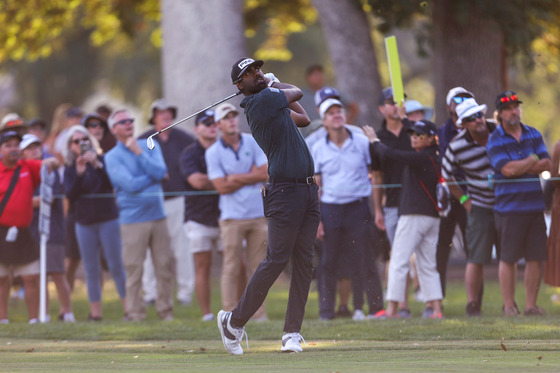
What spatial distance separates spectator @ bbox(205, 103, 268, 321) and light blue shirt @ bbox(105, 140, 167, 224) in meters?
0.83

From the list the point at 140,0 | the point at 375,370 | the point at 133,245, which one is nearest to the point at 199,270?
the point at 133,245

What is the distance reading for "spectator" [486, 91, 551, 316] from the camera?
422 inches

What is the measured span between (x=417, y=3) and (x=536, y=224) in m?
6.78

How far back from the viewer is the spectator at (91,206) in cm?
1262

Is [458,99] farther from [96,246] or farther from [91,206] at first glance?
[96,246]

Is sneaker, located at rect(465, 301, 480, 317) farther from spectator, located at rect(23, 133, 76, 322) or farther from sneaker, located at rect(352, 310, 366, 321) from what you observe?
spectator, located at rect(23, 133, 76, 322)

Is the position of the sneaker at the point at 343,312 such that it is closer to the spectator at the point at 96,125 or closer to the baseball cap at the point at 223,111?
the baseball cap at the point at 223,111

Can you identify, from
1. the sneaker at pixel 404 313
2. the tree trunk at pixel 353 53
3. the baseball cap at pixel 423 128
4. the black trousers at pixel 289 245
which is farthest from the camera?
the tree trunk at pixel 353 53

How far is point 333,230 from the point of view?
38.1 feet

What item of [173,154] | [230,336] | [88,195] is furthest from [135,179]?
[230,336]

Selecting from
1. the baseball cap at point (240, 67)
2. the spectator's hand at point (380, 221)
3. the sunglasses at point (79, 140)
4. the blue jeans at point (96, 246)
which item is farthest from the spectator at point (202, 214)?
the baseball cap at point (240, 67)

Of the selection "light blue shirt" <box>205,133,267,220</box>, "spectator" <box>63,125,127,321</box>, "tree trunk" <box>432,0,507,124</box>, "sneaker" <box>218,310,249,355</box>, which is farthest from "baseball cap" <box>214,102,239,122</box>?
"tree trunk" <box>432,0,507,124</box>

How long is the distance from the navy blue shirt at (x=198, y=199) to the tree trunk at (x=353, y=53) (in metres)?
5.60

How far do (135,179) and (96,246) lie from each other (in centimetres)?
102
